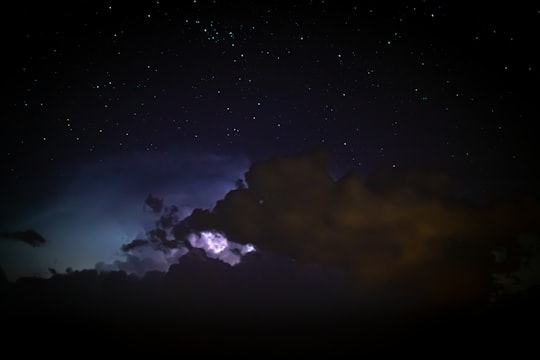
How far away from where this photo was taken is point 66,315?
137 meters

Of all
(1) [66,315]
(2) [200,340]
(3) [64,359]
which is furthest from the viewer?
(1) [66,315]

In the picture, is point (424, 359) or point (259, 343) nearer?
point (424, 359)

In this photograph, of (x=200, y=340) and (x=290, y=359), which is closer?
(x=290, y=359)

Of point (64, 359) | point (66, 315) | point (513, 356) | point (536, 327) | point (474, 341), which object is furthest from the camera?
point (66, 315)

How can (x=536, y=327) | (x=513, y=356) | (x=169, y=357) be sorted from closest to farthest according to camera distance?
(x=513, y=356), (x=536, y=327), (x=169, y=357)

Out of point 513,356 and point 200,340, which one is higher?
point 513,356

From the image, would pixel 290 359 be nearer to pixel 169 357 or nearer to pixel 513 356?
pixel 169 357

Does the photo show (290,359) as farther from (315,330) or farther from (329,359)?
(315,330)

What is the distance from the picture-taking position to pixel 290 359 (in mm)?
55750

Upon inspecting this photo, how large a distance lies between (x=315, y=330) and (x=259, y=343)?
27545mm

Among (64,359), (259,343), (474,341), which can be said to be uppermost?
(474,341)

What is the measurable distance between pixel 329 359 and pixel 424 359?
118 feet

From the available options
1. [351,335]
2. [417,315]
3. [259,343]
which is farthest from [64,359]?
[417,315]

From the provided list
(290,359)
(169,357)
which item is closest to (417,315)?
(290,359)
